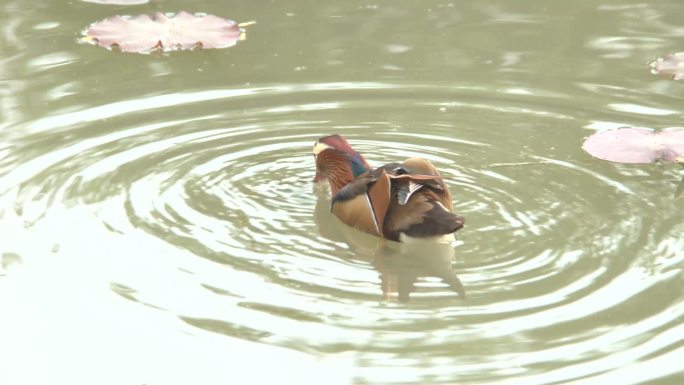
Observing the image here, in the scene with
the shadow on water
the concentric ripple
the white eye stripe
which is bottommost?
the shadow on water

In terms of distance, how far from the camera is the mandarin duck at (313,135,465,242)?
231 inches

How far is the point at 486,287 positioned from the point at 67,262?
1.92m

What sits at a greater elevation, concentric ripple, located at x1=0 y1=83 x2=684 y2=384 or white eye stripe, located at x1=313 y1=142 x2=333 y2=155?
white eye stripe, located at x1=313 y1=142 x2=333 y2=155

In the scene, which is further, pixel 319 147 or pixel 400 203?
pixel 319 147

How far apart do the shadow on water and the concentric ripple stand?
0.7 inches

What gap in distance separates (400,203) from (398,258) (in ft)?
0.88

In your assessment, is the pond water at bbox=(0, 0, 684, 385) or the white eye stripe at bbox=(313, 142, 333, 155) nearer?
the pond water at bbox=(0, 0, 684, 385)

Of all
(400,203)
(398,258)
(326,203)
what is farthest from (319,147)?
(398,258)

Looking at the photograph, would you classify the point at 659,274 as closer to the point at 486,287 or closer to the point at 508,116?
the point at 486,287

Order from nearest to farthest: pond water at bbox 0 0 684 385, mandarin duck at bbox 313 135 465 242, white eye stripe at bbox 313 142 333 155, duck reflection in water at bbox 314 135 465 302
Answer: pond water at bbox 0 0 684 385 < duck reflection in water at bbox 314 135 465 302 < mandarin duck at bbox 313 135 465 242 < white eye stripe at bbox 313 142 333 155

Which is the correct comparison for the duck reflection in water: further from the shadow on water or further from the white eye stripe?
the white eye stripe

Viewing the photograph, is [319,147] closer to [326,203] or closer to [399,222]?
[326,203]

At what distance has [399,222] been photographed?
6.02 metres

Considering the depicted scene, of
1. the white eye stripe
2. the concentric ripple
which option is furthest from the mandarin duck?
the white eye stripe
